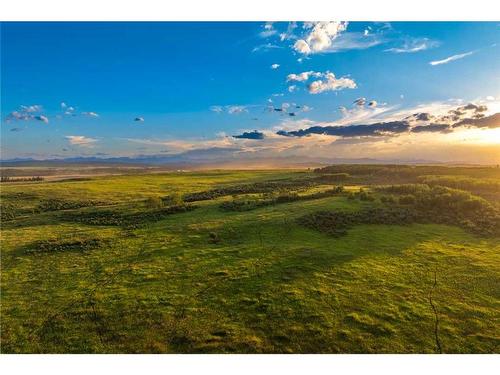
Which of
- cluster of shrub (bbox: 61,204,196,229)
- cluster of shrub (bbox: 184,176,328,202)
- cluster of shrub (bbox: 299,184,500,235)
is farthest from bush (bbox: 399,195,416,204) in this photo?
cluster of shrub (bbox: 184,176,328,202)

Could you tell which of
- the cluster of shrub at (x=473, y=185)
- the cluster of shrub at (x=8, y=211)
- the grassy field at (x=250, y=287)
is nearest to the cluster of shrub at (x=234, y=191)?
the grassy field at (x=250, y=287)

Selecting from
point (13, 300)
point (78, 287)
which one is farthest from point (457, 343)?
point (13, 300)

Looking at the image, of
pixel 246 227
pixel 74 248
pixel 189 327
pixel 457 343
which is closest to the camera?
pixel 457 343

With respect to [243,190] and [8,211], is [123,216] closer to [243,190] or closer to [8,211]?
[8,211]

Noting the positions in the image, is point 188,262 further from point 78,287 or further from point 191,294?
point 78,287

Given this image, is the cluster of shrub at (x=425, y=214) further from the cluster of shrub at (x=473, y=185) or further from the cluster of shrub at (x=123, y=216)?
the cluster of shrub at (x=123, y=216)

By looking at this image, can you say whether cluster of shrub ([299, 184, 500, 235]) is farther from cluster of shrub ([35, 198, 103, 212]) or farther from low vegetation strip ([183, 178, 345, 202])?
cluster of shrub ([35, 198, 103, 212])

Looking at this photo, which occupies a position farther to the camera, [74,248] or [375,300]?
[74,248]
